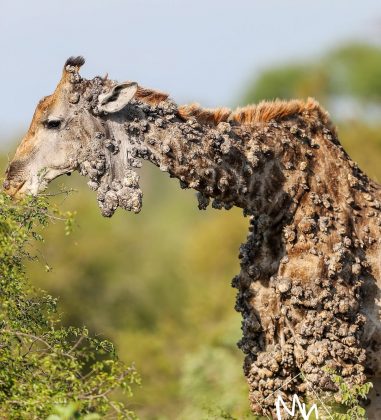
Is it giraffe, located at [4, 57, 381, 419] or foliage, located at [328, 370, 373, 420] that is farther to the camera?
giraffe, located at [4, 57, 381, 419]

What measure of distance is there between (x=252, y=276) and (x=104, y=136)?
6.76ft

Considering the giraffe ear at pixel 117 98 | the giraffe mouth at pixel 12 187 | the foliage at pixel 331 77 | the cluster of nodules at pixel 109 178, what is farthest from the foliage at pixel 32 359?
the foliage at pixel 331 77

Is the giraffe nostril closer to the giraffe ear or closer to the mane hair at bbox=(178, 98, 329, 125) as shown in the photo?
the giraffe ear

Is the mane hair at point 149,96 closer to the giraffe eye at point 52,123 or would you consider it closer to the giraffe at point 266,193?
the giraffe at point 266,193

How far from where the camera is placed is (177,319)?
4047 cm

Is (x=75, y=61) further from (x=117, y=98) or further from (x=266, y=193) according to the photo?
(x=266, y=193)

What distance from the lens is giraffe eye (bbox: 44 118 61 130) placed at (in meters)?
11.5

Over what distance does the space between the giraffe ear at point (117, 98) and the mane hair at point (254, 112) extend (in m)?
0.69

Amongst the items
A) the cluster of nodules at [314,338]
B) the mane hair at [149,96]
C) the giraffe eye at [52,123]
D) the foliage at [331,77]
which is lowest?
the cluster of nodules at [314,338]

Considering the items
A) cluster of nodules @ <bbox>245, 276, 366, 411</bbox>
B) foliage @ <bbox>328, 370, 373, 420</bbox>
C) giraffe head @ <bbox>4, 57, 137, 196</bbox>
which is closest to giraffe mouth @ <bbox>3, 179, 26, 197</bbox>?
giraffe head @ <bbox>4, 57, 137, 196</bbox>

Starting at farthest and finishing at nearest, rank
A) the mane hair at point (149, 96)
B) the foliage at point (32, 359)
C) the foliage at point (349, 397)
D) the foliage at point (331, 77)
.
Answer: the foliage at point (331, 77)
the mane hair at point (149, 96)
the foliage at point (349, 397)
the foliage at point (32, 359)

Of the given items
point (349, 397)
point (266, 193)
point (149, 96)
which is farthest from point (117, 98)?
point (349, 397)

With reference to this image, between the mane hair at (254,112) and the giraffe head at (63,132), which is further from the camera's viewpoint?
the mane hair at (254,112)

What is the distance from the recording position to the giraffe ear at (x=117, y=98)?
11305mm
